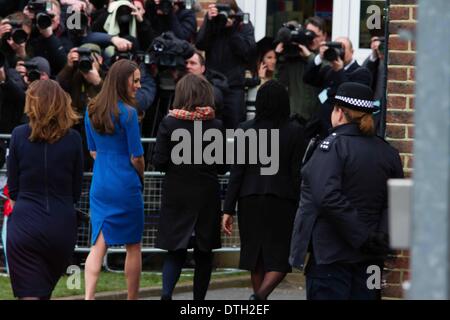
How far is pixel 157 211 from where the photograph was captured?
32.3ft

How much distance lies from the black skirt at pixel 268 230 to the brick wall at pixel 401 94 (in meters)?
1.12

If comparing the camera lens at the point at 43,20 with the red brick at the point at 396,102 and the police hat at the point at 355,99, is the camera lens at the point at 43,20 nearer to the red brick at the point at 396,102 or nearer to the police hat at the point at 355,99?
the red brick at the point at 396,102

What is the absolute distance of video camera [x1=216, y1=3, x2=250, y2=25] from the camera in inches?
408

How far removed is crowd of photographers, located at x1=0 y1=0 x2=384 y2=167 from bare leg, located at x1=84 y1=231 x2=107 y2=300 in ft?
5.96

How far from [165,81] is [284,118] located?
2.13 m

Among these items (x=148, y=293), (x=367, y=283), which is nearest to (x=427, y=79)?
(x=367, y=283)

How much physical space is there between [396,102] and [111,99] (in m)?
1.91

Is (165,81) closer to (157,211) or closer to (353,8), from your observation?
(157,211)

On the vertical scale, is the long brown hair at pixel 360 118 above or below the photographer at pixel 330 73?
below

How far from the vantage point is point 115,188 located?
7.98 meters

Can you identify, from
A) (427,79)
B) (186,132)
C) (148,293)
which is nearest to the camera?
(427,79)

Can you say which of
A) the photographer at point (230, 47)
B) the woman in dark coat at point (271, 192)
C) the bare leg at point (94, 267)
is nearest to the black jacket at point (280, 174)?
the woman in dark coat at point (271, 192)

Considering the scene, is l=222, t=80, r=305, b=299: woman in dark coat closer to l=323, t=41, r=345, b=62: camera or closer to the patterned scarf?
the patterned scarf

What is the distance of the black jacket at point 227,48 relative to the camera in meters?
10.5
